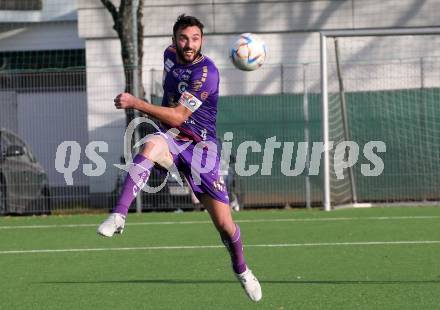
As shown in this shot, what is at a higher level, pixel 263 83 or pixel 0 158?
pixel 263 83

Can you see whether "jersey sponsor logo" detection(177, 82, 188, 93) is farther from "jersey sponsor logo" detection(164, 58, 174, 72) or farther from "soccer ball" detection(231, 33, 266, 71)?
"soccer ball" detection(231, 33, 266, 71)

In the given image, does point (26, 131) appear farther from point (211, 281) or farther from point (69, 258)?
point (211, 281)

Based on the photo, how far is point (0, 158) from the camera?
60.1ft

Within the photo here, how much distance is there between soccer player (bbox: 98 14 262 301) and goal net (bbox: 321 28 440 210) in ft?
33.8

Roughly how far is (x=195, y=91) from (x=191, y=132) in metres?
0.36

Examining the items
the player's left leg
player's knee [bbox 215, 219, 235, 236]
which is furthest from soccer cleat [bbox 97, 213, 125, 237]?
player's knee [bbox 215, 219, 235, 236]

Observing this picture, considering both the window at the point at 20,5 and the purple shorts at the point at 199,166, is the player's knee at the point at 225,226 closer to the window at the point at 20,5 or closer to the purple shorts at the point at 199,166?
the purple shorts at the point at 199,166

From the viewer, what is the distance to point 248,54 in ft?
40.8

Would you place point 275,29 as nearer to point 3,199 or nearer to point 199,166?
point 3,199

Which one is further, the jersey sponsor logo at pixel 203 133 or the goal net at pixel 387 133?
the goal net at pixel 387 133

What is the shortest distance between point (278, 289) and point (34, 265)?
3229mm

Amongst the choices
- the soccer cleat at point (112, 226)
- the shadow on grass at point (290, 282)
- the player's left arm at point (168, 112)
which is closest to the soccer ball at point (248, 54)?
the shadow on grass at point (290, 282)

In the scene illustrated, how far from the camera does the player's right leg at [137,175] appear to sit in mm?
7289

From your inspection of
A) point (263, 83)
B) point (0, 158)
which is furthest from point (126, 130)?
point (263, 83)
